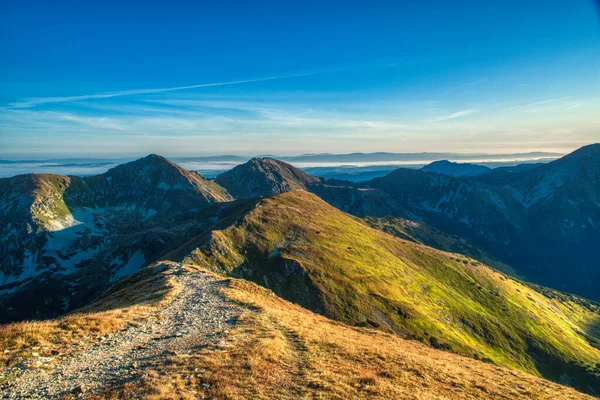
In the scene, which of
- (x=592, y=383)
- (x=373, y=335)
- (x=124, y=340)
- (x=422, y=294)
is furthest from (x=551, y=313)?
(x=124, y=340)

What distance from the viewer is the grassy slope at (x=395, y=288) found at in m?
96.8

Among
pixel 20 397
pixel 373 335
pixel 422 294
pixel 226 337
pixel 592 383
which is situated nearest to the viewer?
pixel 20 397

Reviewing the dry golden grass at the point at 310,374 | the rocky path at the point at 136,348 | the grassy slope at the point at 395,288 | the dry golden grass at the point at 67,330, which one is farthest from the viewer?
the grassy slope at the point at 395,288

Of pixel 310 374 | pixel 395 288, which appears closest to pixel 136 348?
pixel 310 374

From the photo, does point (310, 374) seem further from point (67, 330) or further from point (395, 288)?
point (395, 288)

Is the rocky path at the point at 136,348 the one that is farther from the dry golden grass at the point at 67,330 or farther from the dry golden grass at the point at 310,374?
the dry golden grass at the point at 310,374

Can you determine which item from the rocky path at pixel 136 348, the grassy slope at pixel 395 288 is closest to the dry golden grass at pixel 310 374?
the rocky path at pixel 136 348

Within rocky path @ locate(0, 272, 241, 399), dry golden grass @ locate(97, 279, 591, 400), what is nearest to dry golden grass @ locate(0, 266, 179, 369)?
rocky path @ locate(0, 272, 241, 399)

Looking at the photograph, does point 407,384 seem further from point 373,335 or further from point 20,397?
point 20,397

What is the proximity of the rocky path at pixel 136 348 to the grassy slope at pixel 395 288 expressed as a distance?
4778 centimetres

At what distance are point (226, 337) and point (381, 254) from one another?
430 feet

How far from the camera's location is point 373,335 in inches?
1588

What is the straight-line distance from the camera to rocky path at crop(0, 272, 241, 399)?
1820 centimetres

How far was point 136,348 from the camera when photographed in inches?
961
